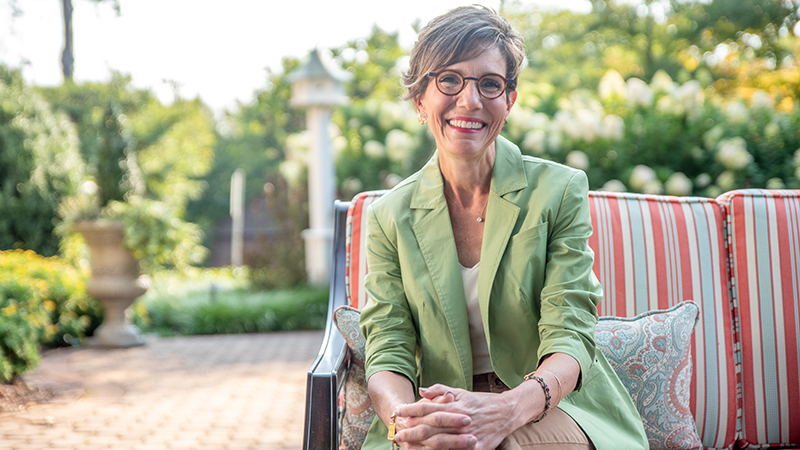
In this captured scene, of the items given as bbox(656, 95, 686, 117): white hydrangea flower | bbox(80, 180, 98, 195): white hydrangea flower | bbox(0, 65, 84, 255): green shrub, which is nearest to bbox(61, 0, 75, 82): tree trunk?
bbox(0, 65, 84, 255): green shrub

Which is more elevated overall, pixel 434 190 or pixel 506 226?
pixel 434 190

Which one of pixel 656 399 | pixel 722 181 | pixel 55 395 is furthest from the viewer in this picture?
pixel 722 181

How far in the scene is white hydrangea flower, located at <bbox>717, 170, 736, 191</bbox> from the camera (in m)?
5.99

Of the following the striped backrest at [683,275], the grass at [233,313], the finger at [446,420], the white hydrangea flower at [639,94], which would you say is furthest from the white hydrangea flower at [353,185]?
the finger at [446,420]

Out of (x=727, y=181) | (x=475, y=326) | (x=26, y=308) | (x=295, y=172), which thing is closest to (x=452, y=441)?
(x=475, y=326)

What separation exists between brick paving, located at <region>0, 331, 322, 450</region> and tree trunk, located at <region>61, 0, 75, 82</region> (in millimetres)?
11502

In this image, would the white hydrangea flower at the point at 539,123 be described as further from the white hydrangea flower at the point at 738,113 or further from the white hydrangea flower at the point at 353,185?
the white hydrangea flower at the point at 353,185

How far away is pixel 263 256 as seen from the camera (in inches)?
391

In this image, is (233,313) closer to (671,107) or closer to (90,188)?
(90,188)

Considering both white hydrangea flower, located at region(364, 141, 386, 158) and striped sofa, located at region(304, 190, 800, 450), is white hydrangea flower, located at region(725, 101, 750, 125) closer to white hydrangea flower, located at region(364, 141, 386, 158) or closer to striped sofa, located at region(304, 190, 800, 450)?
white hydrangea flower, located at region(364, 141, 386, 158)

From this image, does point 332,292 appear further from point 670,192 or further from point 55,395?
point 670,192

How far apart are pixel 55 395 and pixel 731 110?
21.6 ft

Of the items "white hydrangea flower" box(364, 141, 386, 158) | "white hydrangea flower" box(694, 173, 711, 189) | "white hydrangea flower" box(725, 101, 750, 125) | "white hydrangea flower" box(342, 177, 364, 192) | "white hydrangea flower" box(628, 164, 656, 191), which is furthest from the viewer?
"white hydrangea flower" box(342, 177, 364, 192)

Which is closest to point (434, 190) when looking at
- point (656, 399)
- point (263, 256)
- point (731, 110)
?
point (656, 399)
